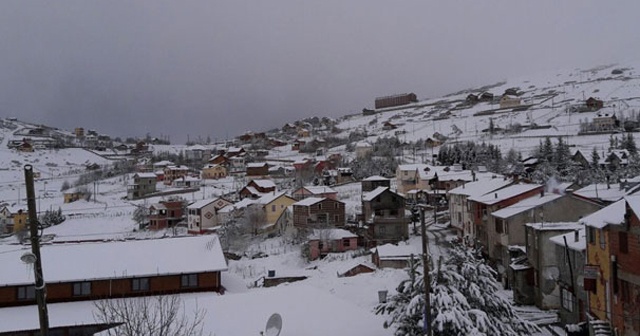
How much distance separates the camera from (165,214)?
62.4 meters

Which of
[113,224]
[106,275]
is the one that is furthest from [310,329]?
[113,224]

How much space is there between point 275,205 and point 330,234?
14.3 m

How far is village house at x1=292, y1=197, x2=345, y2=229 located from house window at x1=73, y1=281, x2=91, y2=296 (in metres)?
27.0

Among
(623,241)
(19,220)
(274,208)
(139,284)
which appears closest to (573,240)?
(623,241)

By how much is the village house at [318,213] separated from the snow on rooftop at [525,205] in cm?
2017

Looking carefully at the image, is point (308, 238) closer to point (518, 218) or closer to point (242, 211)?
point (242, 211)

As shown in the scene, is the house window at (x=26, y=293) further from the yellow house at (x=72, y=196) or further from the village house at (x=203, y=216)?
the yellow house at (x=72, y=196)

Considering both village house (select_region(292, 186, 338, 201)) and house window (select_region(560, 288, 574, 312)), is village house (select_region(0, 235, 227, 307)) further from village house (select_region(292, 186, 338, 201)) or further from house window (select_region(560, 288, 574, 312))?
village house (select_region(292, 186, 338, 201))

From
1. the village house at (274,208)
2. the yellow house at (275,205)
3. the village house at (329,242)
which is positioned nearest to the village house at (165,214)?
the village house at (274,208)

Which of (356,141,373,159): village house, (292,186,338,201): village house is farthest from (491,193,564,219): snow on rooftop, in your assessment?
(356,141,373,159): village house

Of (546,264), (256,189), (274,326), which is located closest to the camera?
(274,326)

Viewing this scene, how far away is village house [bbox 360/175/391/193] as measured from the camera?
60.8 m

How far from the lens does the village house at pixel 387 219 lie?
45438 mm

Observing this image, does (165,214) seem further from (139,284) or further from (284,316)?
(284,316)
